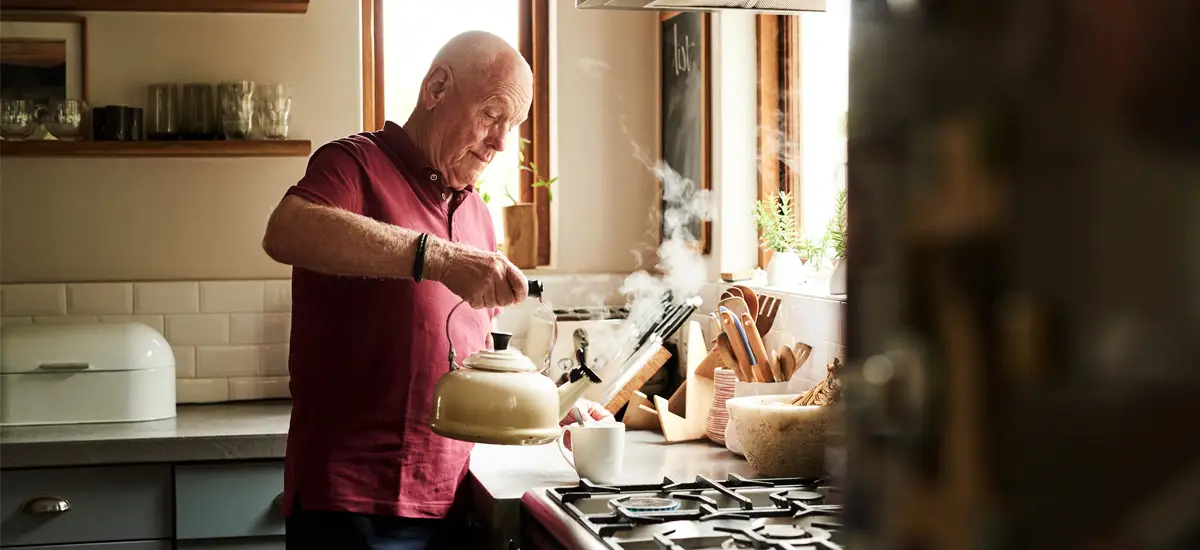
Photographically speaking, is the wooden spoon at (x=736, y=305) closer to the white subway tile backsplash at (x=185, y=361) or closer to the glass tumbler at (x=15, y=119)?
the white subway tile backsplash at (x=185, y=361)

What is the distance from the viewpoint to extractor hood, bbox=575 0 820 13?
209 centimetres

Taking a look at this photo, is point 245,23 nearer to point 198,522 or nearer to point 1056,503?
point 198,522

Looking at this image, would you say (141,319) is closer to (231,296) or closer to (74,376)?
(231,296)

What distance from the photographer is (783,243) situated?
2879 mm

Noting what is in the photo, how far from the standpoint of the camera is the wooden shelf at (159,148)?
10.2ft

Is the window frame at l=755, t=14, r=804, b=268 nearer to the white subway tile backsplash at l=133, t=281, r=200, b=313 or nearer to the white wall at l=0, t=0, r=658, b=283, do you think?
the white wall at l=0, t=0, r=658, b=283

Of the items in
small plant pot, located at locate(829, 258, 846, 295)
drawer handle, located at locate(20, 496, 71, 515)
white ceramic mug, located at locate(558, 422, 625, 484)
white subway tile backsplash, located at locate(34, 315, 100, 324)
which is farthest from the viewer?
white subway tile backsplash, located at locate(34, 315, 100, 324)

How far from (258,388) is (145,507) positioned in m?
0.67

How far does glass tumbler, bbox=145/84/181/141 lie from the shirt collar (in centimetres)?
129

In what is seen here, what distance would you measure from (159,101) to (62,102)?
A: 252mm

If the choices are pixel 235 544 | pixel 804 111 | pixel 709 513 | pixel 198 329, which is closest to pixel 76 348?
pixel 198 329

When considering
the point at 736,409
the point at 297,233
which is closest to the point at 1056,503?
the point at 297,233

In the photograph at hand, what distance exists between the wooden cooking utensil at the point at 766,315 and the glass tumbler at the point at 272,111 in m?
1.47

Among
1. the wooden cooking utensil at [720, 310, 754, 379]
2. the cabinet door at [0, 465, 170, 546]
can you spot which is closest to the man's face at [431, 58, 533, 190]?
the wooden cooking utensil at [720, 310, 754, 379]
